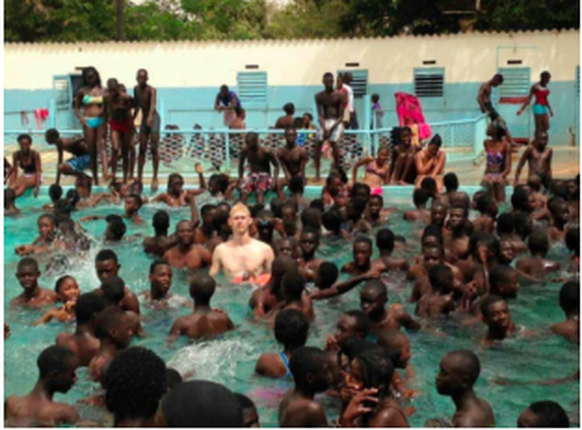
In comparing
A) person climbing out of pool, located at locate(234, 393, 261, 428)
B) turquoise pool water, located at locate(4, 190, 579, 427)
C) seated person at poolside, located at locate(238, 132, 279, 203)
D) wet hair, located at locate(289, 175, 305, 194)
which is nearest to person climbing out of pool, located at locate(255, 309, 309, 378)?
turquoise pool water, located at locate(4, 190, 579, 427)

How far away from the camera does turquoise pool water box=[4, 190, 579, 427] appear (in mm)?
7125

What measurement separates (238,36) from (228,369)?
30775mm

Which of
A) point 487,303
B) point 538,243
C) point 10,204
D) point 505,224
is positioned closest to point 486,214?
point 505,224

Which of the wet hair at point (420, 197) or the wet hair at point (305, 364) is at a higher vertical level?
the wet hair at point (305, 364)

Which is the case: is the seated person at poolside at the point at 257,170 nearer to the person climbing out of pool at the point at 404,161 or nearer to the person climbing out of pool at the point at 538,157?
the person climbing out of pool at the point at 404,161

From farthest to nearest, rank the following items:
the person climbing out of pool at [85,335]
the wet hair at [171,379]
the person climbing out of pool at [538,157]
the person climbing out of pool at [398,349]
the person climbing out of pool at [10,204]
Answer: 1. the person climbing out of pool at [538,157]
2. the person climbing out of pool at [10,204]
3. the person climbing out of pool at [85,335]
4. the person climbing out of pool at [398,349]
5. the wet hair at [171,379]

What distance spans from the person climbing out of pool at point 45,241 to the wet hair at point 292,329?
5352 millimetres

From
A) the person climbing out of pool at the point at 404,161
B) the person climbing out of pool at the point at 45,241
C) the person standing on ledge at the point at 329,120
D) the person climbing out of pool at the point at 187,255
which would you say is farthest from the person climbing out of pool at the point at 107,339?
the person standing on ledge at the point at 329,120

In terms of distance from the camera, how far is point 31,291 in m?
9.17

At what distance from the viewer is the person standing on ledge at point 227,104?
2017cm

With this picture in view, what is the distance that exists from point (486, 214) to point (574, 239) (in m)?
1.52

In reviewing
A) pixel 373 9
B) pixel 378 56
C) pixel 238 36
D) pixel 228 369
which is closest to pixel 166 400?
pixel 228 369

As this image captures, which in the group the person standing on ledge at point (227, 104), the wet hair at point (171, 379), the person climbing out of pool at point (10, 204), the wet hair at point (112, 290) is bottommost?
the person climbing out of pool at point (10, 204)

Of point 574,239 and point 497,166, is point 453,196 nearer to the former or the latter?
point 574,239
